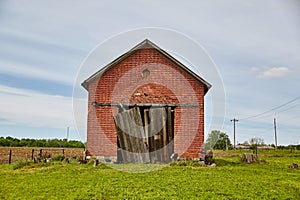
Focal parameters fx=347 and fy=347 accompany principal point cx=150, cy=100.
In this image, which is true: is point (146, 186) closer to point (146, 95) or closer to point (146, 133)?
point (146, 133)

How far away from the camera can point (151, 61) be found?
19625mm

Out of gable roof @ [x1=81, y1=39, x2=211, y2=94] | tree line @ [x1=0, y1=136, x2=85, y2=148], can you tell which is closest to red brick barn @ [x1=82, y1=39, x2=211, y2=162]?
gable roof @ [x1=81, y1=39, x2=211, y2=94]

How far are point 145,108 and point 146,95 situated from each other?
0.88 metres

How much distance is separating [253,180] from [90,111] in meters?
10.1

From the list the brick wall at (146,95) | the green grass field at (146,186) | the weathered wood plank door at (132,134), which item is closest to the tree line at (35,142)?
the brick wall at (146,95)

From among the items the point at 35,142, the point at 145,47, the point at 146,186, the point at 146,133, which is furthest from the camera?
the point at 35,142

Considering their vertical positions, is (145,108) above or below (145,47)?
below

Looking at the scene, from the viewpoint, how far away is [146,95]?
18.9 metres

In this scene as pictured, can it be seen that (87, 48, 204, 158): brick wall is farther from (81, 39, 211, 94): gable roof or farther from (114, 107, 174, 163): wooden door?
(114, 107, 174, 163): wooden door

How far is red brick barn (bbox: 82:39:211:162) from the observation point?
18.0m

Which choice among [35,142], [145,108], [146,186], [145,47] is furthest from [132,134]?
[35,142]

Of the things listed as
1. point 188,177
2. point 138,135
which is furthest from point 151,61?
point 188,177

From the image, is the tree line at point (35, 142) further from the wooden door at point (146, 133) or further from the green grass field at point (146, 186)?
the green grass field at point (146, 186)

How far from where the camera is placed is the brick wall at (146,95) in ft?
61.3
